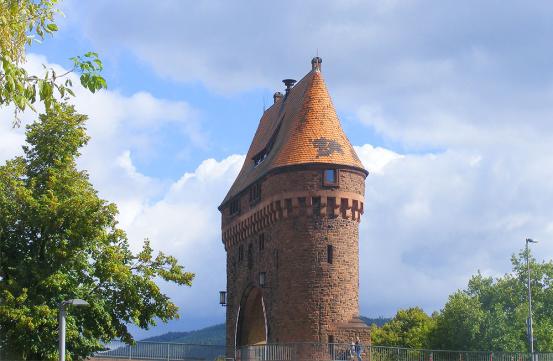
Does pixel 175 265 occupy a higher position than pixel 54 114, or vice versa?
pixel 54 114

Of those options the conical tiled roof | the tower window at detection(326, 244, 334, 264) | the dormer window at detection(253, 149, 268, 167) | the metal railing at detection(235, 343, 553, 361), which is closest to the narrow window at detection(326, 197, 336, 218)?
the tower window at detection(326, 244, 334, 264)

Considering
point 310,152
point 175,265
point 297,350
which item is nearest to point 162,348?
point 297,350

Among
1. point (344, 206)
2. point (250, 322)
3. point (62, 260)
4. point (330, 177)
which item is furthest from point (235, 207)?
point (62, 260)

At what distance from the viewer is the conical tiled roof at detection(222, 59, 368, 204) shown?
49.4m

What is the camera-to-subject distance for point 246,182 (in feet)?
186

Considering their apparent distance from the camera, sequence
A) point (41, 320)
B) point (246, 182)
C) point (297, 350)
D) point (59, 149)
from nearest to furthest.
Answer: point (41, 320)
point (59, 149)
point (297, 350)
point (246, 182)

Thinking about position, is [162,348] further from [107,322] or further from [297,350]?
[107,322]

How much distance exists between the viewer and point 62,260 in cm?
3241

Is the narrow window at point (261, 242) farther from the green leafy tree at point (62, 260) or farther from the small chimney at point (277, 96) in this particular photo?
the green leafy tree at point (62, 260)

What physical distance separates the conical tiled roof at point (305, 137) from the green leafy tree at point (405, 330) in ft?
97.2

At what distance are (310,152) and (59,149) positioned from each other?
17.8m

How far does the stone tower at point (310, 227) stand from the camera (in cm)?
4797

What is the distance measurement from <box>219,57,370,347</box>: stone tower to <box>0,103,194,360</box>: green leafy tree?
14.4 m

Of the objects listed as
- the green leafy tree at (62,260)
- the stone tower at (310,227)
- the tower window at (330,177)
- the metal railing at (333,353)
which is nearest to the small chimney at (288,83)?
the stone tower at (310,227)
